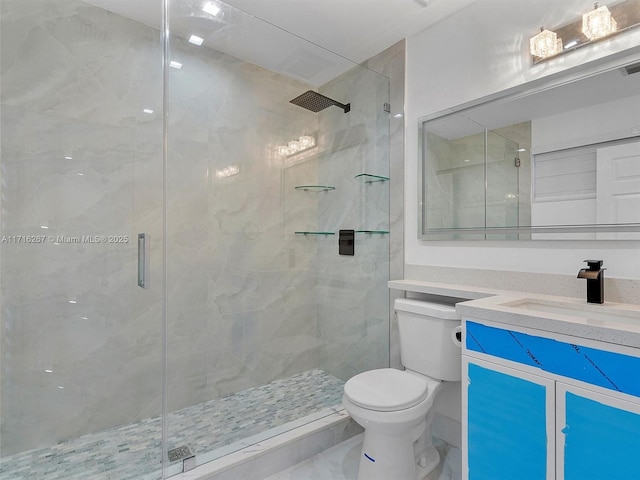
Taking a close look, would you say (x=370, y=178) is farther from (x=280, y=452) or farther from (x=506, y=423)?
(x=280, y=452)

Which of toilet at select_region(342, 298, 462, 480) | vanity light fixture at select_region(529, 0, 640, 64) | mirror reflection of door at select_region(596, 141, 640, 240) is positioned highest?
vanity light fixture at select_region(529, 0, 640, 64)

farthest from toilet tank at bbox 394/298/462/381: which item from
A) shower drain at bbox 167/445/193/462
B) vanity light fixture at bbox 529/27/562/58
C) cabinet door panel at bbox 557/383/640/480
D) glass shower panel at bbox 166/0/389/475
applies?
vanity light fixture at bbox 529/27/562/58

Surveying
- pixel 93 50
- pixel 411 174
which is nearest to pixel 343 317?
pixel 411 174

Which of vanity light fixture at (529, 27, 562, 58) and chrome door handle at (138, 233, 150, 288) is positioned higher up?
vanity light fixture at (529, 27, 562, 58)

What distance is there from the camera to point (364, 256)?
2338 millimetres

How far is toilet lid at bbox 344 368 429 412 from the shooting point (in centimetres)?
143

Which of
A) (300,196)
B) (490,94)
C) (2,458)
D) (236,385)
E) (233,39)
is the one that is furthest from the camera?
(300,196)

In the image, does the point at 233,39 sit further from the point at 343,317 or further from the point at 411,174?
the point at 343,317

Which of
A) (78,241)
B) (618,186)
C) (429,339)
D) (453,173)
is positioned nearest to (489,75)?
(453,173)

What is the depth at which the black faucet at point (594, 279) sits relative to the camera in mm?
1308

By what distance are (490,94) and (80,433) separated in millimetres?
2765

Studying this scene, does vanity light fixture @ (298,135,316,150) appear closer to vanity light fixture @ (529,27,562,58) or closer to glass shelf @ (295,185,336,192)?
glass shelf @ (295,185,336,192)

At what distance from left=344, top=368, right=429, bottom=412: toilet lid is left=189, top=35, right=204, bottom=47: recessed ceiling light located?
1.82 m

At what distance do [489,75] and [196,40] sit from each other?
4.91 ft
